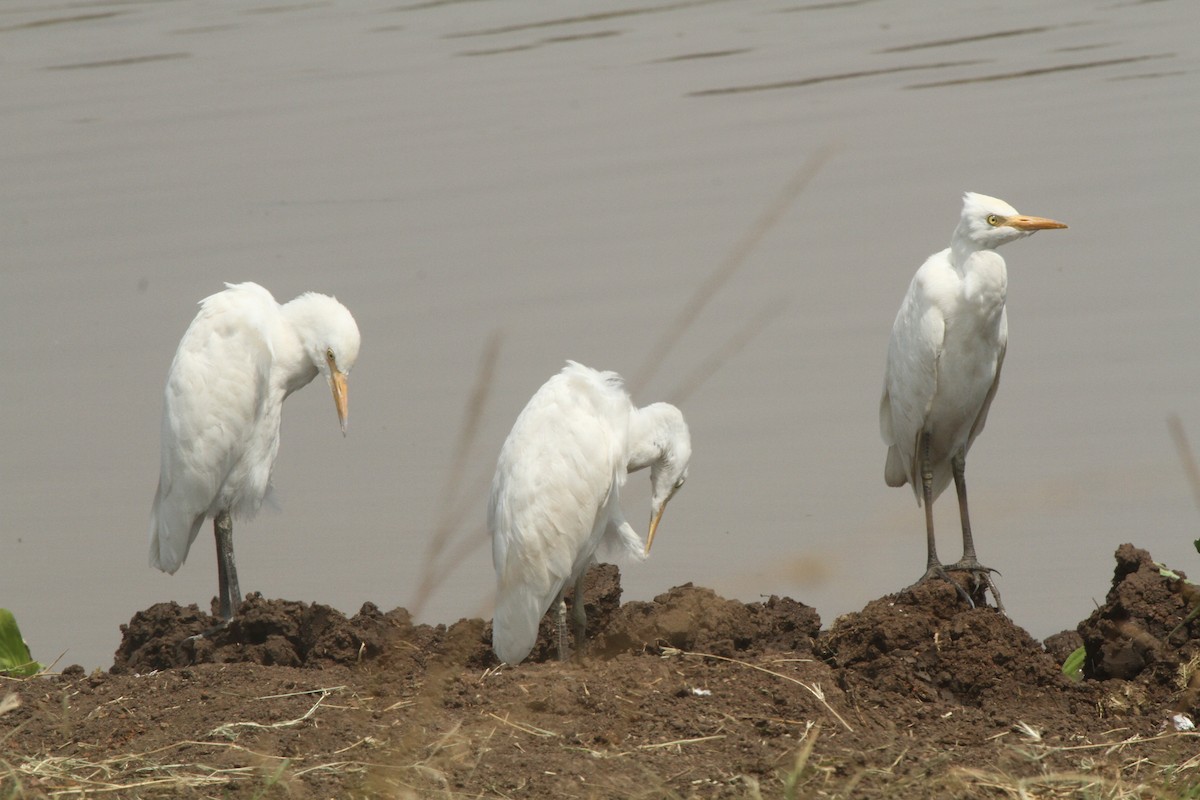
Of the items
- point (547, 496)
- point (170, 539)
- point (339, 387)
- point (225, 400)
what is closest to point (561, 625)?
point (547, 496)

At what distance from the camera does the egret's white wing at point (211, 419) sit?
6.28 metres

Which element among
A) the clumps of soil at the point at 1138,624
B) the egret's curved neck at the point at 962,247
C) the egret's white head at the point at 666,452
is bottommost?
the clumps of soil at the point at 1138,624

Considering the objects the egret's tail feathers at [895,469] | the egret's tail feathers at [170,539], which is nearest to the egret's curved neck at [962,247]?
the egret's tail feathers at [895,469]

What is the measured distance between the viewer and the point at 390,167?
12125mm

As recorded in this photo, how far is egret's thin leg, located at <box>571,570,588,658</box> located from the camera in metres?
5.57

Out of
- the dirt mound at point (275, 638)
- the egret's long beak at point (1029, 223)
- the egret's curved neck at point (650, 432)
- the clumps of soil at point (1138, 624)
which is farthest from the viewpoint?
the egret's long beak at point (1029, 223)

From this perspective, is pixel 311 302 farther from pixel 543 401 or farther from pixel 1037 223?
pixel 1037 223

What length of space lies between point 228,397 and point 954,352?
3017 millimetres

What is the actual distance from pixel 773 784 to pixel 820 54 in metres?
11.9

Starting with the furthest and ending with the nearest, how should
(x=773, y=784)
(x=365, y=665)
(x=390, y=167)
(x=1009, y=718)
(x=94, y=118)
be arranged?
(x=94, y=118)
(x=390, y=167)
(x=365, y=665)
(x=1009, y=718)
(x=773, y=784)

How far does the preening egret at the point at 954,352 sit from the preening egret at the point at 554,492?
51.0 inches

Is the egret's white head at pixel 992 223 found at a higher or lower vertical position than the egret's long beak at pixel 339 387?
higher

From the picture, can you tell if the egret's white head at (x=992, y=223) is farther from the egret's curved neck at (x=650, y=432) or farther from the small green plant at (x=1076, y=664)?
the small green plant at (x=1076, y=664)

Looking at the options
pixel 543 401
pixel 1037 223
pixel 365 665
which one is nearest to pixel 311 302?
pixel 543 401
